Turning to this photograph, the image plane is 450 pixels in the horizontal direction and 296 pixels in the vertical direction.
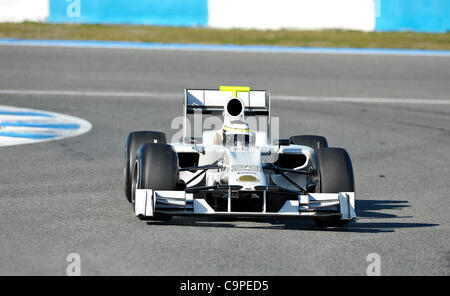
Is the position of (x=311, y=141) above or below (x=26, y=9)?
below

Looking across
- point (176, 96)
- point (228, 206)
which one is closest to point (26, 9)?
point (176, 96)

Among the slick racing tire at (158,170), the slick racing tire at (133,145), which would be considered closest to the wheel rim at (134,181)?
the slick racing tire at (158,170)

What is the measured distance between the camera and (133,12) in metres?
23.1

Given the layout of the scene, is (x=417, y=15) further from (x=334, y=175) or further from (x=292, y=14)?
(x=334, y=175)

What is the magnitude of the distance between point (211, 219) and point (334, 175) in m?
1.16

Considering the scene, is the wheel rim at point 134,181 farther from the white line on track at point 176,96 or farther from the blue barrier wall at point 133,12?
the blue barrier wall at point 133,12

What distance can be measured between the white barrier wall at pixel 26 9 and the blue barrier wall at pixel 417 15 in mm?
8326

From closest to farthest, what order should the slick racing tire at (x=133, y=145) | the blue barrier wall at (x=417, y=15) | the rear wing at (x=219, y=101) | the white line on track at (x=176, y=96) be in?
the slick racing tire at (x=133, y=145) → the rear wing at (x=219, y=101) → the white line on track at (x=176, y=96) → the blue barrier wall at (x=417, y=15)

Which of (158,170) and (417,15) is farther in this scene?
(417,15)

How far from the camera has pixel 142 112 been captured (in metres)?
15.0

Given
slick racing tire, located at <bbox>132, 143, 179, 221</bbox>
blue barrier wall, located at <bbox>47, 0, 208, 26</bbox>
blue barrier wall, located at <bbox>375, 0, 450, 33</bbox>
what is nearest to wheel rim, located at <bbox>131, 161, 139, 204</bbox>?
slick racing tire, located at <bbox>132, 143, 179, 221</bbox>

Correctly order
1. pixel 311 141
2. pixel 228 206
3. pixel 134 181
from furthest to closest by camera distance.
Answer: pixel 311 141 < pixel 134 181 < pixel 228 206

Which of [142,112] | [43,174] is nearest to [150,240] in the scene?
[43,174]

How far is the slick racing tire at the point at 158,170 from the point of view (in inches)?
307
